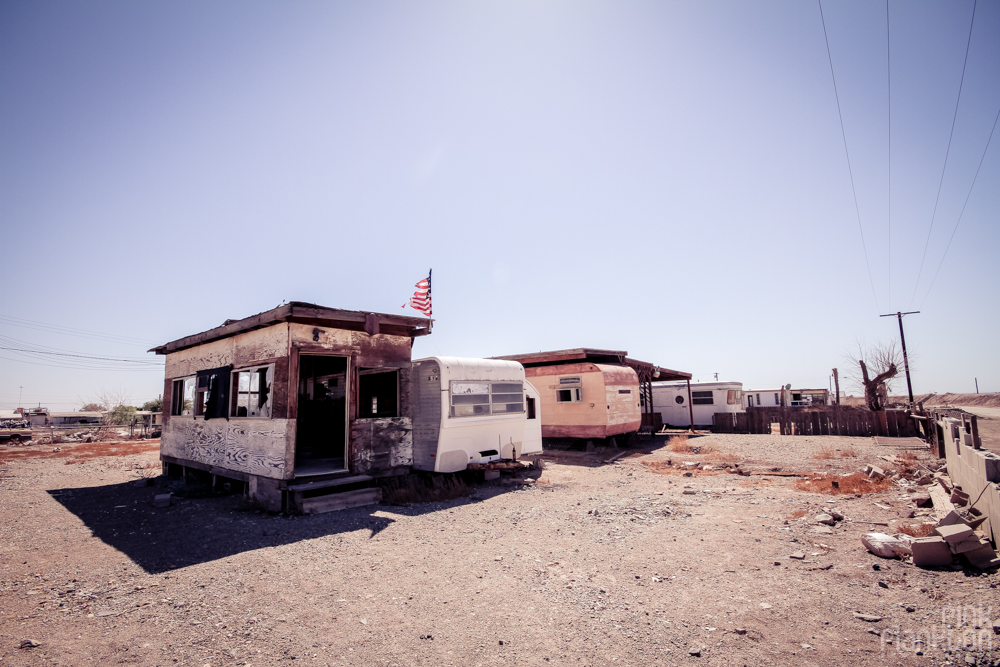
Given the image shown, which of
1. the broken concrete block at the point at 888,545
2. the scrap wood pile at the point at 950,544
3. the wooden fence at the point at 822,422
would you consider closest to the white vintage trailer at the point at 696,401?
the wooden fence at the point at 822,422

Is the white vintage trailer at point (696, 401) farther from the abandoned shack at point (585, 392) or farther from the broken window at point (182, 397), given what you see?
the broken window at point (182, 397)

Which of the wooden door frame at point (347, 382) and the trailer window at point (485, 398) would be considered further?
the trailer window at point (485, 398)

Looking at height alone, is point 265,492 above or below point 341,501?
above

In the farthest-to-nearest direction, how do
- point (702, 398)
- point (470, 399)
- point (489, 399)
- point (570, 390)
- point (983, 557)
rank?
A: point (702, 398), point (570, 390), point (489, 399), point (470, 399), point (983, 557)

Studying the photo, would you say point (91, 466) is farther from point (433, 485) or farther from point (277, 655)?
point (277, 655)

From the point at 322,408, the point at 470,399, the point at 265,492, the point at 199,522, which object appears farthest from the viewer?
the point at 322,408

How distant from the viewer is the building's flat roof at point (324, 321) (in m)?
8.73

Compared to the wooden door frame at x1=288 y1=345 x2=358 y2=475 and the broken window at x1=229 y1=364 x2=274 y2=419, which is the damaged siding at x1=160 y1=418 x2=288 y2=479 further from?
the wooden door frame at x1=288 y1=345 x2=358 y2=475

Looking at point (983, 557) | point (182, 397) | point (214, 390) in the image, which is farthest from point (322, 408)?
point (983, 557)

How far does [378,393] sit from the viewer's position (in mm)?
11492

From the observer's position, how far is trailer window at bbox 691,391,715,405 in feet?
92.9

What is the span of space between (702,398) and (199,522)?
2658 centimetres

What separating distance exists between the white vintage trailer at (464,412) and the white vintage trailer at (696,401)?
1831 cm

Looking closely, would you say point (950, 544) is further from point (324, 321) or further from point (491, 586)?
point (324, 321)
